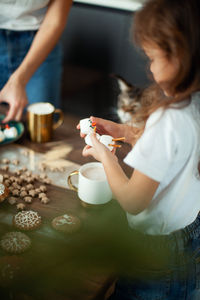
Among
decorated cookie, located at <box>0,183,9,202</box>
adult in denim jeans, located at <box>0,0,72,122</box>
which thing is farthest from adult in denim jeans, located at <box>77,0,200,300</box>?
adult in denim jeans, located at <box>0,0,72,122</box>

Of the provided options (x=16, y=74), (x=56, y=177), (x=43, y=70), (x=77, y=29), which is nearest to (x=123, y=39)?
(x=77, y=29)

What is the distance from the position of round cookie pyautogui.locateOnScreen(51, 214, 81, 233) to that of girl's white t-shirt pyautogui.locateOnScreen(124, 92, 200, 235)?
0.58 ft

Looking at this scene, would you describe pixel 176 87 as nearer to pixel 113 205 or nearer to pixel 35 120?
pixel 113 205

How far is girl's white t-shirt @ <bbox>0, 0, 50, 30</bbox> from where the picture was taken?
4.49ft

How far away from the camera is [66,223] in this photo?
0.85 m

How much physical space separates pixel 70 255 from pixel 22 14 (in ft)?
3.41

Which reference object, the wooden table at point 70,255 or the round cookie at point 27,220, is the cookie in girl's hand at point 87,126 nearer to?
the wooden table at point 70,255

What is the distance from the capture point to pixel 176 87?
0.71 meters

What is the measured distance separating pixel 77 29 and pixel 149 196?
7.37ft

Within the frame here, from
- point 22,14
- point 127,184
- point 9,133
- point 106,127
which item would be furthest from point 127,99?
point 127,184

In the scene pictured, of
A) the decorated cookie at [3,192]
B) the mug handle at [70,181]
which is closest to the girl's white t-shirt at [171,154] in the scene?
the mug handle at [70,181]

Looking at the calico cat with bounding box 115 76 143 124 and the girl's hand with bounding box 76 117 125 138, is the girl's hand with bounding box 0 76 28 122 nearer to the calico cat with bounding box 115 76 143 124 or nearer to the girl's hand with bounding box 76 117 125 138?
the girl's hand with bounding box 76 117 125 138

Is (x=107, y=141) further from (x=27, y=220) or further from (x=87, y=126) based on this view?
(x=27, y=220)

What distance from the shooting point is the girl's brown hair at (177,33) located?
637 millimetres
